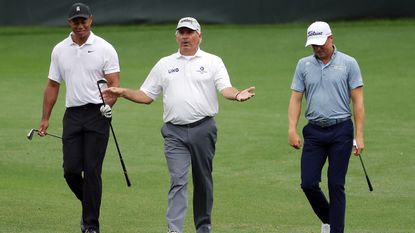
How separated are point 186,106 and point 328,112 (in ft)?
4.13

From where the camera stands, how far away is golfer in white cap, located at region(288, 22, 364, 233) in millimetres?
10039

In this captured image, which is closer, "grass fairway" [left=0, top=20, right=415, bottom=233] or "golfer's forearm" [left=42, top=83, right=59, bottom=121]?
"golfer's forearm" [left=42, top=83, right=59, bottom=121]

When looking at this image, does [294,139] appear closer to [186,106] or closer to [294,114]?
[294,114]

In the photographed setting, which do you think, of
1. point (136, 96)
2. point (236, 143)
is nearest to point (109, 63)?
point (136, 96)

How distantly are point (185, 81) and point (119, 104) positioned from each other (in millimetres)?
11437

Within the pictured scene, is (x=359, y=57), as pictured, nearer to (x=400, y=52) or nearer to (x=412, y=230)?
(x=400, y=52)

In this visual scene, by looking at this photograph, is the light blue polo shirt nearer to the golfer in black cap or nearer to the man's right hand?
the man's right hand

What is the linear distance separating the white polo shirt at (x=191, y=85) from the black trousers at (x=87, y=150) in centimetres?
72

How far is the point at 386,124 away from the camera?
1875cm

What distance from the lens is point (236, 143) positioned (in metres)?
17.5

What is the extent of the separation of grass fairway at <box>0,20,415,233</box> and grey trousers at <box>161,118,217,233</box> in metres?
0.88

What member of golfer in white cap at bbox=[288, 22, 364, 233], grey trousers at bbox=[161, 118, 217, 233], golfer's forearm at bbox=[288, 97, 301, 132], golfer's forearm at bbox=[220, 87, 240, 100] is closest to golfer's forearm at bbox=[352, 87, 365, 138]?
golfer in white cap at bbox=[288, 22, 364, 233]

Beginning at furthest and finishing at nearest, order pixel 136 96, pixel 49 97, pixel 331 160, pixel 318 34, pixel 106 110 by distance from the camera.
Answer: pixel 49 97
pixel 136 96
pixel 106 110
pixel 331 160
pixel 318 34

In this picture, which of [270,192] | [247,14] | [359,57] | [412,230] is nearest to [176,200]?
[412,230]
